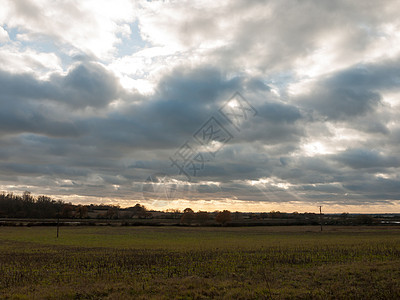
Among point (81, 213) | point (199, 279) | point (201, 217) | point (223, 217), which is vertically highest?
point (199, 279)

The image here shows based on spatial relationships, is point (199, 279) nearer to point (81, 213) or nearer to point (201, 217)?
point (201, 217)

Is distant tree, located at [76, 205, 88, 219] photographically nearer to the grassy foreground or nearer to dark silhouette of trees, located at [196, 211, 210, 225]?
dark silhouette of trees, located at [196, 211, 210, 225]

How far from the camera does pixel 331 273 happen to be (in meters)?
21.4

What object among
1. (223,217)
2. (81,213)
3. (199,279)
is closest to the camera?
(199,279)

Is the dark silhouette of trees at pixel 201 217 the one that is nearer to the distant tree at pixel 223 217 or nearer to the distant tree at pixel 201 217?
the distant tree at pixel 201 217

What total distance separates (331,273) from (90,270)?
1720 centimetres

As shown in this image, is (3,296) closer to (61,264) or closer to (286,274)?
(61,264)

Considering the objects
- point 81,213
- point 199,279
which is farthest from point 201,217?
point 199,279

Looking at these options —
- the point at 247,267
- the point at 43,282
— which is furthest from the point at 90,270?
the point at 247,267

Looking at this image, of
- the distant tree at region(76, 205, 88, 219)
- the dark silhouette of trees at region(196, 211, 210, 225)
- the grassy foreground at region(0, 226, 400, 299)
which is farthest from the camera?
the distant tree at region(76, 205, 88, 219)

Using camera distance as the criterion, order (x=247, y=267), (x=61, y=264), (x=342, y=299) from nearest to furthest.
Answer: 1. (x=342, y=299)
2. (x=247, y=267)
3. (x=61, y=264)

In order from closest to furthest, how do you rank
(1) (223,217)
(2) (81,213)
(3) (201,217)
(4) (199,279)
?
(4) (199,279) → (1) (223,217) → (3) (201,217) → (2) (81,213)

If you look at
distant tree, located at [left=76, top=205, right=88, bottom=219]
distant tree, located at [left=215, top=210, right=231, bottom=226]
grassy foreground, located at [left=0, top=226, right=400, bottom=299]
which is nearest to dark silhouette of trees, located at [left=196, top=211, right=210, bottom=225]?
distant tree, located at [left=215, top=210, right=231, bottom=226]

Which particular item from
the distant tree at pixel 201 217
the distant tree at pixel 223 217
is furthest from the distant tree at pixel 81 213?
the distant tree at pixel 223 217
